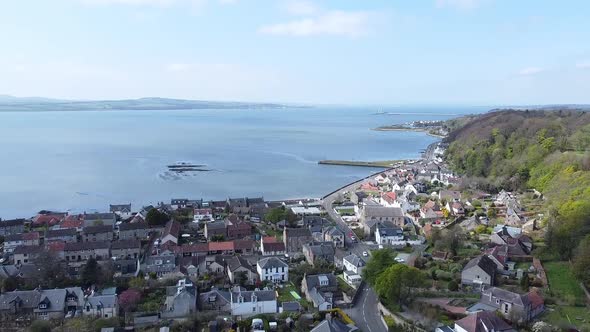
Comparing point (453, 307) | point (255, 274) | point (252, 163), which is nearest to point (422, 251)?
point (453, 307)

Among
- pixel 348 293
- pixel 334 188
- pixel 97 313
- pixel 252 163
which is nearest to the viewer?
pixel 97 313

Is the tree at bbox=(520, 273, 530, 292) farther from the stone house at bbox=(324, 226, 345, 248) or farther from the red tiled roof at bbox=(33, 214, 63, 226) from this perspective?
the red tiled roof at bbox=(33, 214, 63, 226)

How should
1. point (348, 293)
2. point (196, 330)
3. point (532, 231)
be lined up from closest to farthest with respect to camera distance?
point (196, 330) < point (348, 293) < point (532, 231)

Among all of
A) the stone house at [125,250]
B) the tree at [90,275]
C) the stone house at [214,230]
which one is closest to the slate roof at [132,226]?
the stone house at [125,250]

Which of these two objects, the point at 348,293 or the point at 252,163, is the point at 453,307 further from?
the point at 252,163

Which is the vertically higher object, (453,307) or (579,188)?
(579,188)

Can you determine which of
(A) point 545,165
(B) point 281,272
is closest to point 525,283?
Result: (B) point 281,272

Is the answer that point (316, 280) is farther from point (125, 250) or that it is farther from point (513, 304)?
point (125, 250)
